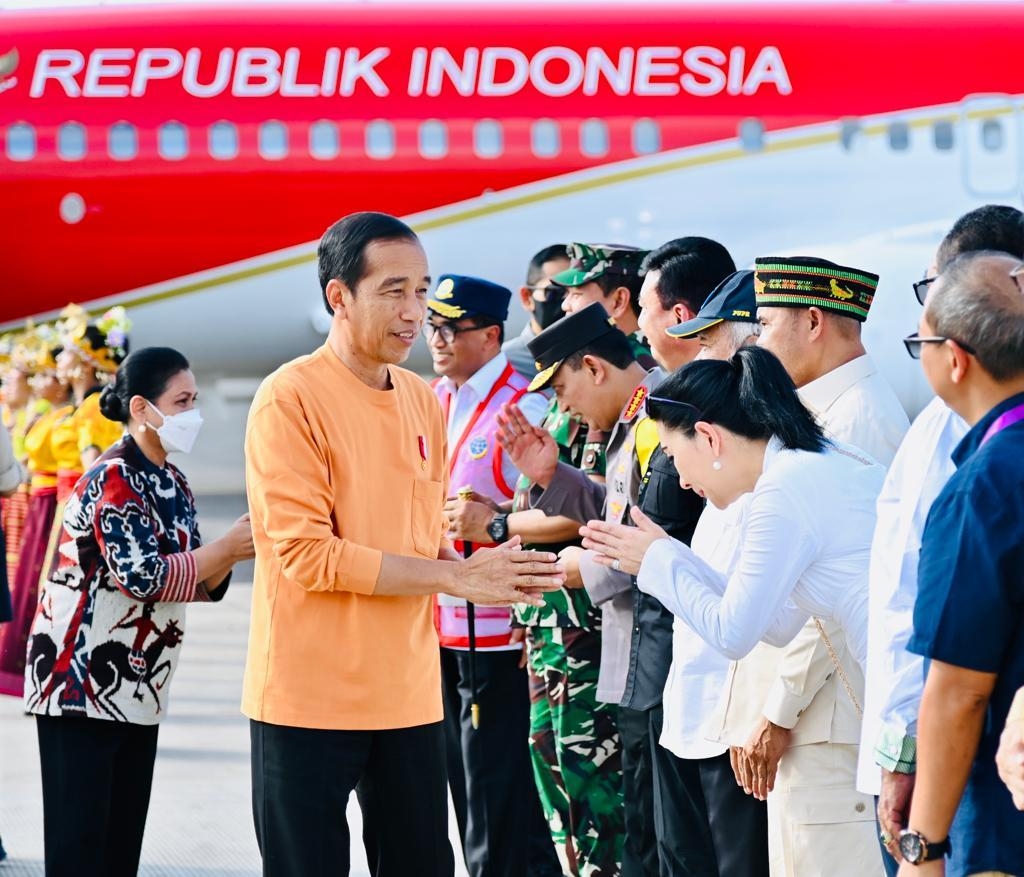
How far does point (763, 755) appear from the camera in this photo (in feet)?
9.35

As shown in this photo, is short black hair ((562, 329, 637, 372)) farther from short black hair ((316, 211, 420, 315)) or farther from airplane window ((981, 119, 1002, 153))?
airplane window ((981, 119, 1002, 153))

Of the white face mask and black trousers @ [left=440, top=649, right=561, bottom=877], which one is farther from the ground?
the white face mask

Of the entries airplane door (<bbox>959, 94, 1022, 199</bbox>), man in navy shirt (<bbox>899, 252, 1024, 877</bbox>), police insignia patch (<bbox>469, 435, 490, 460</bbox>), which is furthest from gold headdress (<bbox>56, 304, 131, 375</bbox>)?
airplane door (<bbox>959, 94, 1022, 199</bbox>)

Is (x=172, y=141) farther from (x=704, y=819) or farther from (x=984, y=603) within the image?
(x=984, y=603)

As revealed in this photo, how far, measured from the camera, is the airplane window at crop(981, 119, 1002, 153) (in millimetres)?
11906

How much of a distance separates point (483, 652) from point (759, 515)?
1.88 m

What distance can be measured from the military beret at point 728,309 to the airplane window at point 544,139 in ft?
26.7

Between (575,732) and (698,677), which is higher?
(698,677)

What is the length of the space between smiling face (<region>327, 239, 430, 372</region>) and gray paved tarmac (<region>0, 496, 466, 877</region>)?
2.24 metres

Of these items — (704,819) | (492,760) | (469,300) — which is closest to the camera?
(704,819)

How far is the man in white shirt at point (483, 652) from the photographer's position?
436 centimetres

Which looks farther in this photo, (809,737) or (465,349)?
(465,349)

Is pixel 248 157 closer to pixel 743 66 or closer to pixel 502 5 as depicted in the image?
pixel 502 5

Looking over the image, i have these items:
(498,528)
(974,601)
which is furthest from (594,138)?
(974,601)
